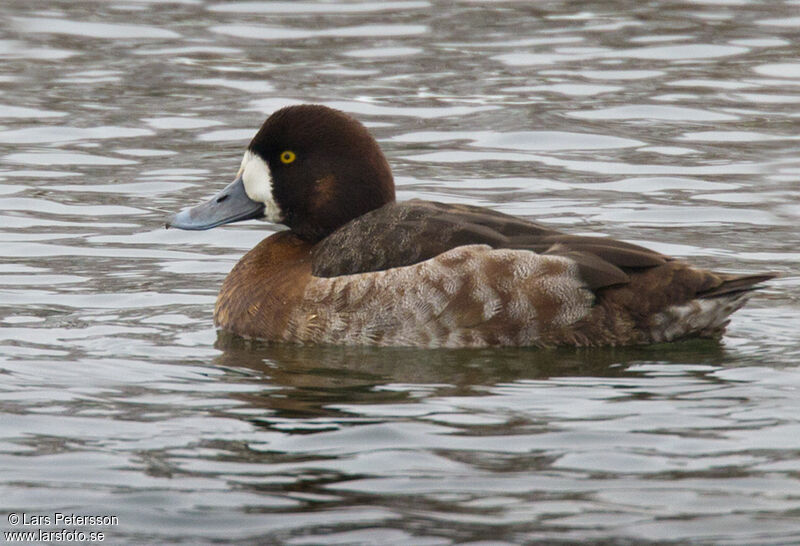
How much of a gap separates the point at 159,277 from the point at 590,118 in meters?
4.26

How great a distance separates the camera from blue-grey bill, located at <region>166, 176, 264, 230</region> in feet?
24.7

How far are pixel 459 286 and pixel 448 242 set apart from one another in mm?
201

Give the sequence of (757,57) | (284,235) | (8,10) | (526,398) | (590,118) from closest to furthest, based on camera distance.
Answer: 1. (526,398)
2. (284,235)
3. (590,118)
4. (757,57)
5. (8,10)

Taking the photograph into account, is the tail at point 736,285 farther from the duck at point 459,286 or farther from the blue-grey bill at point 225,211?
the blue-grey bill at point 225,211

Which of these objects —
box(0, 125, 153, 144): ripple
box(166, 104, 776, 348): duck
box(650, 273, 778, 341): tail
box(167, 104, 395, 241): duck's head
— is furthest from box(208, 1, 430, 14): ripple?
box(650, 273, 778, 341): tail

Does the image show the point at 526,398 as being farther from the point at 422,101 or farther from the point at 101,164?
the point at 422,101

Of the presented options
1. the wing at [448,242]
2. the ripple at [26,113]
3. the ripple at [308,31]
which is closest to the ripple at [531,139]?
the ripple at [26,113]

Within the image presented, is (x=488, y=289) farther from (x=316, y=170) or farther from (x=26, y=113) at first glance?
(x=26, y=113)

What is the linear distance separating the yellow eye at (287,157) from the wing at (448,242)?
55cm

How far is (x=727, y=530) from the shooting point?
4512 millimetres

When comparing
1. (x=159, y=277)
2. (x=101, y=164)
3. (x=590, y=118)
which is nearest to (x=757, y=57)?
(x=590, y=118)

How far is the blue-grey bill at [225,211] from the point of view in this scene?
7.54 m

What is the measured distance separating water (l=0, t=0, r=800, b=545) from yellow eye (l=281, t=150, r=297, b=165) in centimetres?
81

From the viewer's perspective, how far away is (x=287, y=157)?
24.2ft
